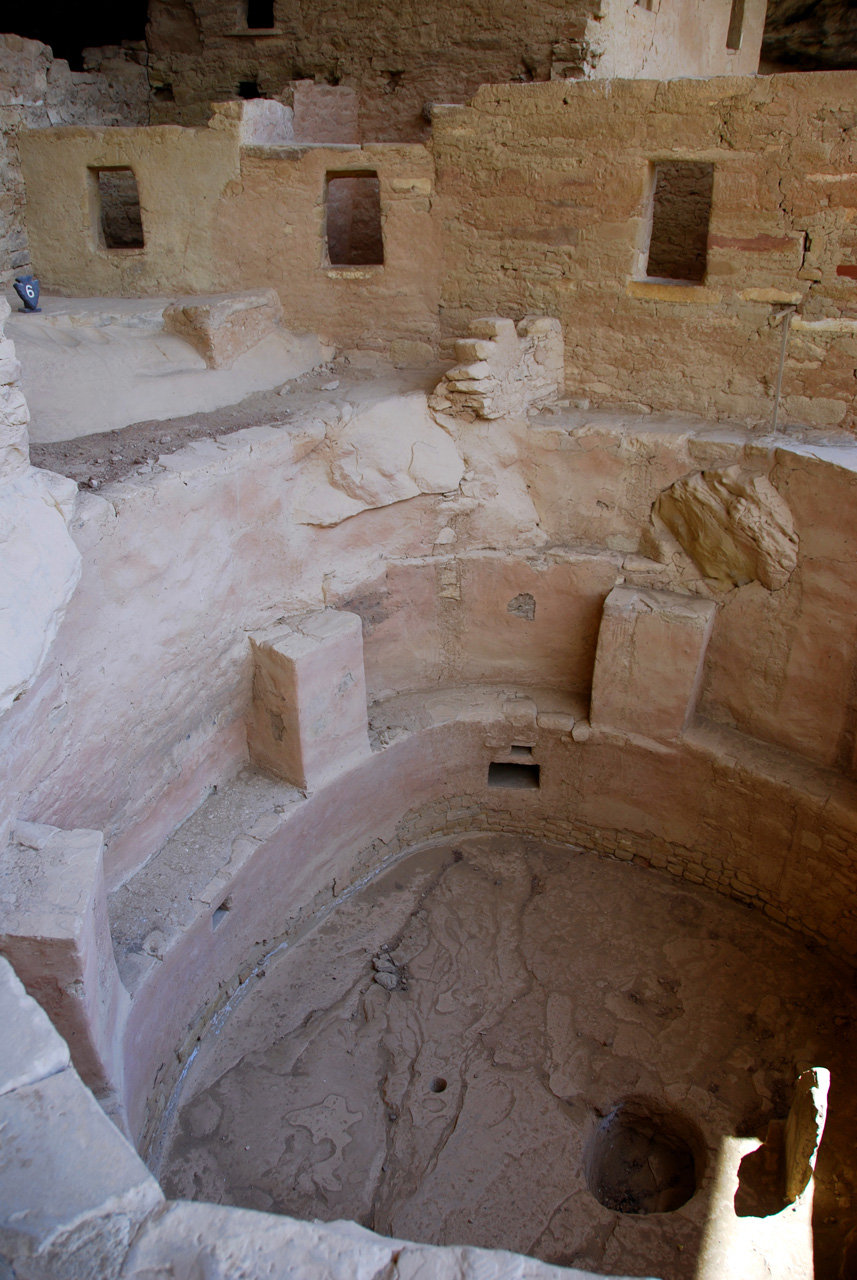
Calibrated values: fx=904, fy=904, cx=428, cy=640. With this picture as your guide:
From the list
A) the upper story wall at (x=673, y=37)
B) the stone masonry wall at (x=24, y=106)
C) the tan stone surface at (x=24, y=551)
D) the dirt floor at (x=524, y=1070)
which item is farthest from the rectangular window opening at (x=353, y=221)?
the dirt floor at (x=524, y=1070)

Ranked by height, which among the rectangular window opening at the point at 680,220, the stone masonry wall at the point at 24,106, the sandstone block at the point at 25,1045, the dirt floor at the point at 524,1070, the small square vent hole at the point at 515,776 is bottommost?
the dirt floor at the point at 524,1070

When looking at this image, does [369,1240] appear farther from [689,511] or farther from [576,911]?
[689,511]

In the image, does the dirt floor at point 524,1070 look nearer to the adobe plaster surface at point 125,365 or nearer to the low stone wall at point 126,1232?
the low stone wall at point 126,1232

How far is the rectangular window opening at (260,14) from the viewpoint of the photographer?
26.7 ft

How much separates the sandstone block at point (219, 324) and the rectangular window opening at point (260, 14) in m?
3.96

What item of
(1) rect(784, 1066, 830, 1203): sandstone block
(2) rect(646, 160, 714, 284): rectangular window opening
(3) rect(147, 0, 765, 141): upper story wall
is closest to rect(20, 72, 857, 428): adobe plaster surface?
(3) rect(147, 0, 765, 141): upper story wall

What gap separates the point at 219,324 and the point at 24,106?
262 cm

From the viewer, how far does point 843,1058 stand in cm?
452

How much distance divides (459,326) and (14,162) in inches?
133

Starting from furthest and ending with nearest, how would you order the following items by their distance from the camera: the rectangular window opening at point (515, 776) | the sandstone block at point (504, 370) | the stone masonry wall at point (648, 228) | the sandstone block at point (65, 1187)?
the rectangular window opening at point (515, 776), the sandstone block at point (504, 370), the stone masonry wall at point (648, 228), the sandstone block at point (65, 1187)

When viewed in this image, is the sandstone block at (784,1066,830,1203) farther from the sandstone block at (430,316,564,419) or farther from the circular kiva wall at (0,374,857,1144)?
the sandstone block at (430,316,564,419)

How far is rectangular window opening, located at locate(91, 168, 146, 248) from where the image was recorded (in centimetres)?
788

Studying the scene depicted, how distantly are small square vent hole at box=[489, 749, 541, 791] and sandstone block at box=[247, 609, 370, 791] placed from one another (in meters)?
1.33

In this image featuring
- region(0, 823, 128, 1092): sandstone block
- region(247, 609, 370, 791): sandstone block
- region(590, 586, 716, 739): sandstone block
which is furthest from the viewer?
region(590, 586, 716, 739): sandstone block
